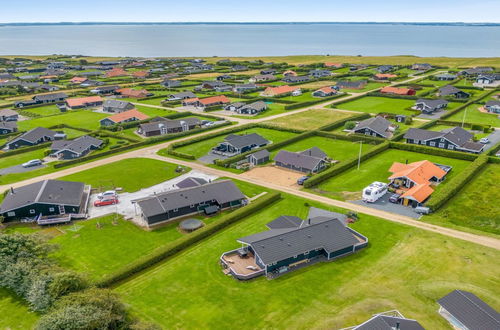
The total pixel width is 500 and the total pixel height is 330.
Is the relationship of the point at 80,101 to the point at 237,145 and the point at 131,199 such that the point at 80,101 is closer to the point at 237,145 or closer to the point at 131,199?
the point at 237,145

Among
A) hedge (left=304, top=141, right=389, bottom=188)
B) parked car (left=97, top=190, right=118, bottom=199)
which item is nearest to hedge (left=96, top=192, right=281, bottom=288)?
hedge (left=304, top=141, right=389, bottom=188)

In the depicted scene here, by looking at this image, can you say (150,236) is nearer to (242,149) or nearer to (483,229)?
(242,149)

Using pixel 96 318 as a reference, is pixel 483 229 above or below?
below

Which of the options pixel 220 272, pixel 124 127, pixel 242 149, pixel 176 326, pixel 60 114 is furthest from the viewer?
pixel 60 114

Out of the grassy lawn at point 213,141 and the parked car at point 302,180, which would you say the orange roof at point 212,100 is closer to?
the grassy lawn at point 213,141

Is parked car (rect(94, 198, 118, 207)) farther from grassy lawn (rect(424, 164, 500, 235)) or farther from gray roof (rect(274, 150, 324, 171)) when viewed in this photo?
grassy lawn (rect(424, 164, 500, 235))

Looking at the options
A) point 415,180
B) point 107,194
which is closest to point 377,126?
point 415,180

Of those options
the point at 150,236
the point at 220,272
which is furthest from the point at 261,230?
the point at 150,236
